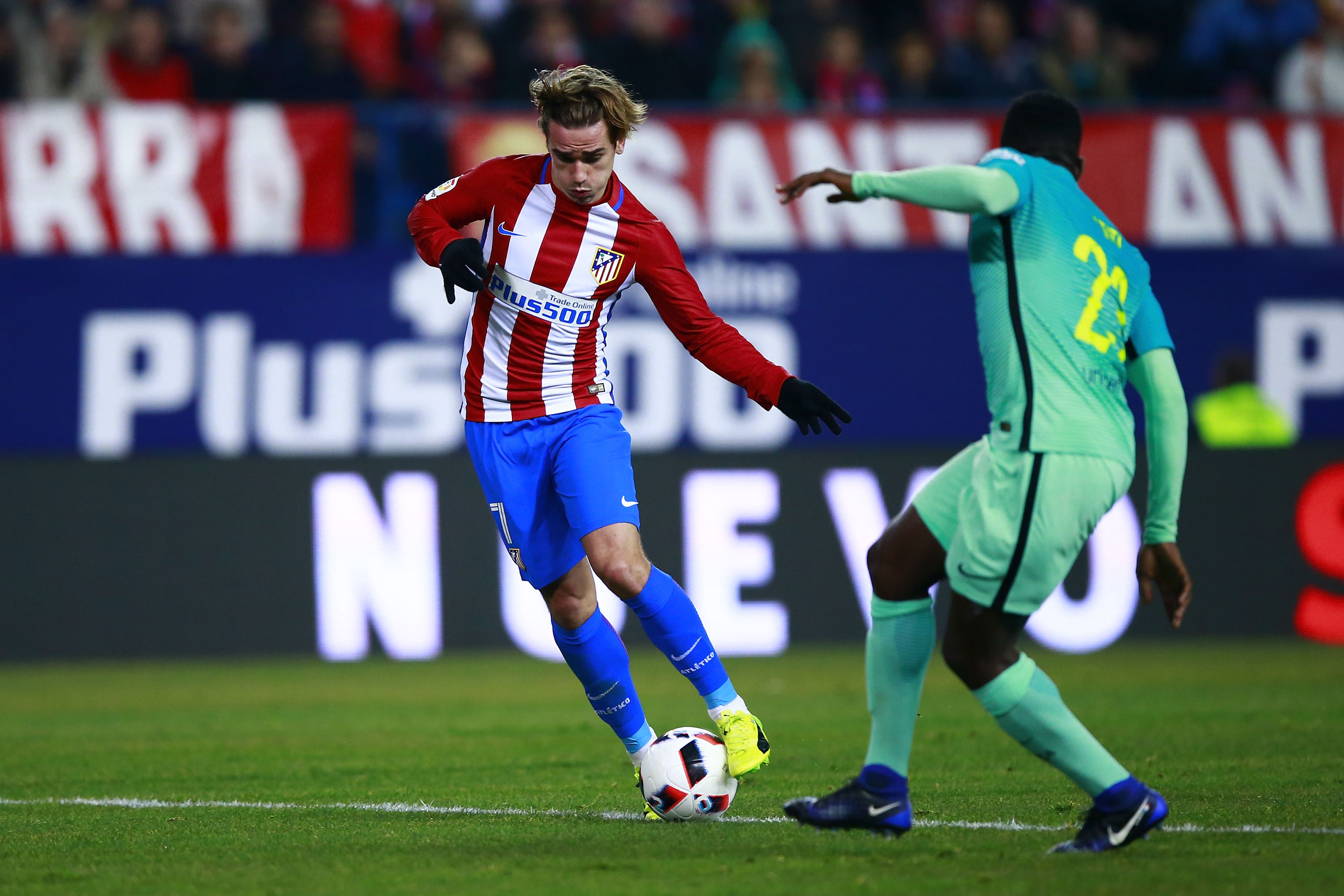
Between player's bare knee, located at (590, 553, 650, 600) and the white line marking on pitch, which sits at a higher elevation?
player's bare knee, located at (590, 553, 650, 600)

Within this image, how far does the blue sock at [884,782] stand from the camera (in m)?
4.68

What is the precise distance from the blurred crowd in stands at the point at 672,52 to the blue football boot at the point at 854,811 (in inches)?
357

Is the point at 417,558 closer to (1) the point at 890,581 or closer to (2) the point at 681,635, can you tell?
(2) the point at 681,635

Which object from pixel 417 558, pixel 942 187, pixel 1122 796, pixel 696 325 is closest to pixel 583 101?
pixel 696 325

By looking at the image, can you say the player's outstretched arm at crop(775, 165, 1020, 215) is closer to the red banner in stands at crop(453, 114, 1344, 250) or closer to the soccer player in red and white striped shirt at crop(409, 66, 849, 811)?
the soccer player in red and white striped shirt at crop(409, 66, 849, 811)

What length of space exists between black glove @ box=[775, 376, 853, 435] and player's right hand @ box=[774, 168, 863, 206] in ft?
2.57

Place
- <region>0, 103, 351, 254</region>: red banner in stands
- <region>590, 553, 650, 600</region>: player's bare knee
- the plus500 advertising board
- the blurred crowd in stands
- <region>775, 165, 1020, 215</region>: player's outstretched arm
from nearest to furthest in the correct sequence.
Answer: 1. <region>775, 165, 1020, 215</region>: player's outstretched arm
2. <region>590, 553, 650, 600</region>: player's bare knee
3. <region>0, 103, 351, 254</region>: red banner in stands
4. the plus500 advertising board
5. the blurred crowd in stands

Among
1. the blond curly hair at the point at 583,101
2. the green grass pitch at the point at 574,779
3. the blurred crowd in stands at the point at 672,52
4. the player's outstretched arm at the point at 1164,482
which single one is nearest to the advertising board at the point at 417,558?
the green grass pitch at the point at 574,779

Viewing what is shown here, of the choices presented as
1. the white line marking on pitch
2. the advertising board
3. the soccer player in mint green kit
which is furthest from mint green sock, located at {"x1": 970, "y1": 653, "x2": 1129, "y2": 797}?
the advertising board

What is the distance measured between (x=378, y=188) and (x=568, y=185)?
295 inches

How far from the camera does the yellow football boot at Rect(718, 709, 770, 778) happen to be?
543cm

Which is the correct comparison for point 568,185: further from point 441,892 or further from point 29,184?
point 29,184

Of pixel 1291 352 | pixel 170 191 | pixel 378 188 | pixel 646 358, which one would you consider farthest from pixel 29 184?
pixel 1291 352

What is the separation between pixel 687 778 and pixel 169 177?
329 inches
